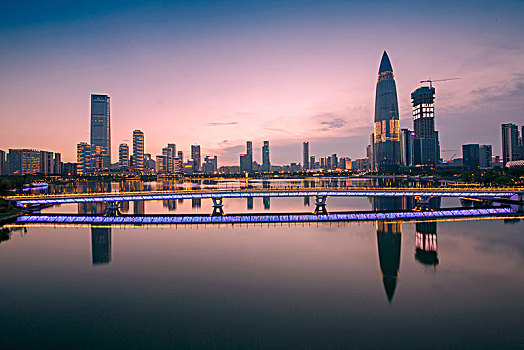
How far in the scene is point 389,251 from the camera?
42.3 metres

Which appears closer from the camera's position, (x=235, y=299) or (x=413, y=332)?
(x=413, y=332)

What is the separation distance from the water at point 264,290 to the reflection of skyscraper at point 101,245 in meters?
0.37

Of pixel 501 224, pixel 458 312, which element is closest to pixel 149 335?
pixel 458 312

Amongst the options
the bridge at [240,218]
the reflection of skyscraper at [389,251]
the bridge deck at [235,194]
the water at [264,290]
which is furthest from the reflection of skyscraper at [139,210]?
the reflection of skyscraper at [389,251]

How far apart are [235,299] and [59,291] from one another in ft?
54.4

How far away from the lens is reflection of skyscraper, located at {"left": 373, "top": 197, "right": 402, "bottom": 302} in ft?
101

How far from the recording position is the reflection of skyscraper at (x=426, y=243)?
127ft

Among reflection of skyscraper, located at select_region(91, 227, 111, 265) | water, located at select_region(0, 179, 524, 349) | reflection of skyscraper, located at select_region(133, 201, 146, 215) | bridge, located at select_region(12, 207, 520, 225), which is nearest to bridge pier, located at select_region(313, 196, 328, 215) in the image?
bridge, located at select_region(12, 207, 520, 225)

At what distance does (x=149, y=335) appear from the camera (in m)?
20.6

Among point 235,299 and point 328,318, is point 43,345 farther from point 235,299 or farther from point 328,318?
point 328,318

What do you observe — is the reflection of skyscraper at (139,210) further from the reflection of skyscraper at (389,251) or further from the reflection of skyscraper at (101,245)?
the reflection of skyscraper at (389,251)

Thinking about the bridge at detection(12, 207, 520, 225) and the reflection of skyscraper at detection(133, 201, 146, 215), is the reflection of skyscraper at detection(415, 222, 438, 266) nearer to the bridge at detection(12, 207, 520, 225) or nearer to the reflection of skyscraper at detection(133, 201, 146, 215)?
the bridge at detection(12, 207, 520, 225)

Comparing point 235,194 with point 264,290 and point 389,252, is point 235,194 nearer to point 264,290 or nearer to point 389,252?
point 389,252

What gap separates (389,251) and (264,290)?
868 inches
